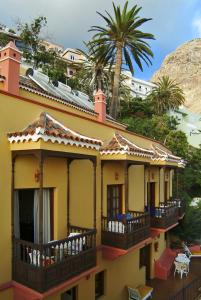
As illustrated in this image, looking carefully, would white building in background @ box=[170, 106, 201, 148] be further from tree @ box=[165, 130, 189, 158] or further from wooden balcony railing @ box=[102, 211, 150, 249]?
wooden balcony railing @ box=[102, 211, 150, 249]

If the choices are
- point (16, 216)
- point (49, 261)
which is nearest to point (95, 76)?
point (16, 216)

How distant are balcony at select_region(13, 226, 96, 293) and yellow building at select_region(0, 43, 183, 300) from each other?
2 centimetres

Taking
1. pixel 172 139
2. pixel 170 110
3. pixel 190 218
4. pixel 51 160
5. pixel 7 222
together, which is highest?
pixel 170 110

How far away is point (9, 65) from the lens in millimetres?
10406

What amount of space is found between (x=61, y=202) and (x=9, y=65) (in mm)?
4732

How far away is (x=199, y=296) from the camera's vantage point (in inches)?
546

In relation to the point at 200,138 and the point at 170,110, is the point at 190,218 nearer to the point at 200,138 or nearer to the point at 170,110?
the point at 200,138

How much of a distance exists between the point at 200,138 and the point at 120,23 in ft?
71.5

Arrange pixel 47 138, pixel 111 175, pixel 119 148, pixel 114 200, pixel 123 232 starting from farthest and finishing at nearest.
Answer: pixel 114 200
pixel 111 175
pixel 119 148
pixel 123 232
pixel 47 138

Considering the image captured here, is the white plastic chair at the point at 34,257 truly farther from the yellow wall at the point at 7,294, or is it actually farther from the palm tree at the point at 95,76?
the palm tree at the point at 95,76

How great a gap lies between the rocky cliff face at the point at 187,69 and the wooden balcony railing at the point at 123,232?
99389 mm

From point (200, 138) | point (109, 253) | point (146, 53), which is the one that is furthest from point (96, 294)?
point (200, 138)

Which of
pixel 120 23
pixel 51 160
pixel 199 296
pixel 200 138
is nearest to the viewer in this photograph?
pixel 51 160

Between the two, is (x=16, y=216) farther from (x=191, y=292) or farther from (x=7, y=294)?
(x=191, y=292)
